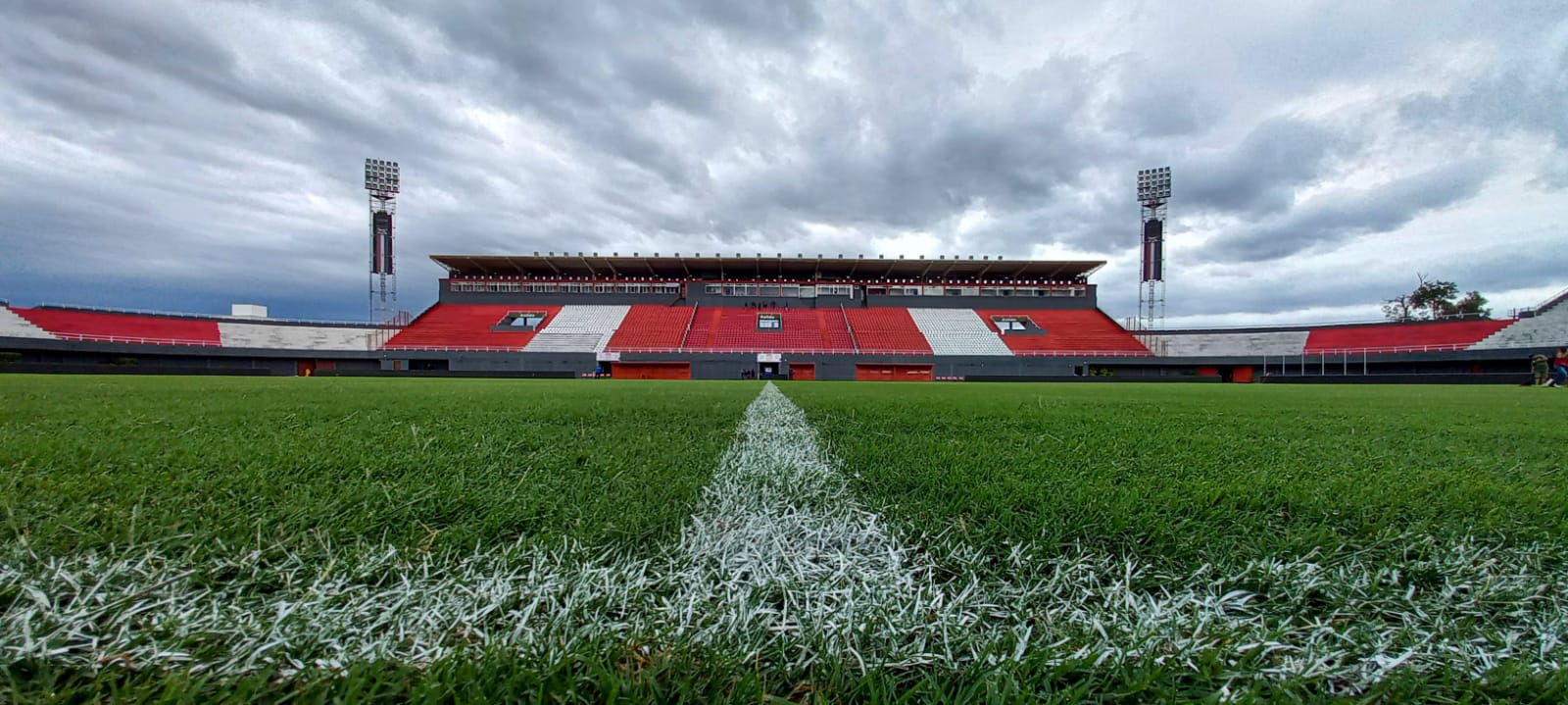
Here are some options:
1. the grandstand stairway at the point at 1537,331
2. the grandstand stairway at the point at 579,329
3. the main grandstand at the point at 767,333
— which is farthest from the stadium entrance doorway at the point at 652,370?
the grandstand stairway at the point at 1537,331

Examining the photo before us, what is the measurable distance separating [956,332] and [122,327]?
122 ft

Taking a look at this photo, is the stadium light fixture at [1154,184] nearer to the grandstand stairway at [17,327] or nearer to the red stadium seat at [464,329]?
the red stadium seat at [464,329]

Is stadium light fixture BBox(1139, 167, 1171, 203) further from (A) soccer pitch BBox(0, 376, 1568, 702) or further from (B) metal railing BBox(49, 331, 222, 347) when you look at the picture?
(B) metal railing BBox(49, 331, 222, 347)

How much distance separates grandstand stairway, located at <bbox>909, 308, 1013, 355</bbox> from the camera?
83.3ft

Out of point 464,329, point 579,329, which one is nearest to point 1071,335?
point 579,329

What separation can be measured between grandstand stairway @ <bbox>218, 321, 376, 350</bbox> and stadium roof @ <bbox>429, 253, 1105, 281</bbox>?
18.7 feet

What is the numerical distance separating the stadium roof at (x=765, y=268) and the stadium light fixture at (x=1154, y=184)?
4022 mm

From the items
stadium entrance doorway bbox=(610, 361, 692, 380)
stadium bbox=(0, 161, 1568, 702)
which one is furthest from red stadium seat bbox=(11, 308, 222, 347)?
stadium bbox=(0, 161, 1568, 702)

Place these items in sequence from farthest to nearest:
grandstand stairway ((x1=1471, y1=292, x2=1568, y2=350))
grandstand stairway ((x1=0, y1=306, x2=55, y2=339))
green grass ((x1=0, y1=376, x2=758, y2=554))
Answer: grandstand stairway ((x1=1471, y1=292, x2=1568, y2=350)) < grandstand stairway ((x1=0, y1=306, x2=55, y2=339)) < green grass ((x1=0, y1=376, x2=758, y2=554))

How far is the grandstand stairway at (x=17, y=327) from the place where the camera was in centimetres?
2050

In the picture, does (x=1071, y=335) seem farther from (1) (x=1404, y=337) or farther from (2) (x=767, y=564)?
(2) (x=767, y=564)

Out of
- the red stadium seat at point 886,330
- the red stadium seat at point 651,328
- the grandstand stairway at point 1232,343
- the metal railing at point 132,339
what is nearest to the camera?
the metal railing at point 132,339

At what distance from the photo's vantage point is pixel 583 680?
1.80 ft

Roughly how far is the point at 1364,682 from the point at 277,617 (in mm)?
1213
